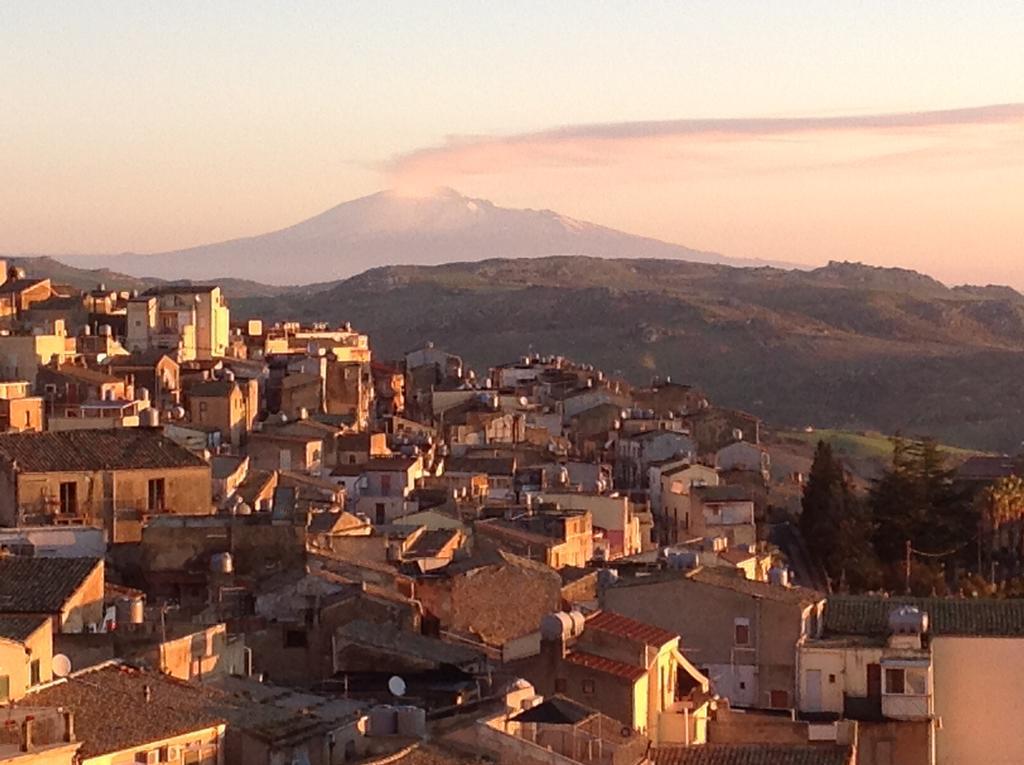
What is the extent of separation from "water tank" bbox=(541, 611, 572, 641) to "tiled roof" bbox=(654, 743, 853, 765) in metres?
2.54

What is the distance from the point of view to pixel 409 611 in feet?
99.2

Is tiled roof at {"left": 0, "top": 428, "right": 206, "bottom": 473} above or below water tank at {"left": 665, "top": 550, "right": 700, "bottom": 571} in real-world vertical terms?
above

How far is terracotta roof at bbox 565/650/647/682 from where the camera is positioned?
2667 centimetres

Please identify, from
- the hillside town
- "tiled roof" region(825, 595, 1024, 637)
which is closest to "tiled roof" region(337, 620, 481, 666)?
the hillside town

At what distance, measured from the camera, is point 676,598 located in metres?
32.8

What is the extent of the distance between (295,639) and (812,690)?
272 inches

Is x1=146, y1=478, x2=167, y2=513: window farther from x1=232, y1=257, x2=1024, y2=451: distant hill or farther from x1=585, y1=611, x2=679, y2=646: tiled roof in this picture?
x1=232, y1=257, x2=1024, y2=451: distant hill

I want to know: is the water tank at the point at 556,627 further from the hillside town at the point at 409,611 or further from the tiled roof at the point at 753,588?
the tiled roof at the point at 753,588

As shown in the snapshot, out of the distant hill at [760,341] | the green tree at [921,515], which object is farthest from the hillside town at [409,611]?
the distant hill at [760,341]

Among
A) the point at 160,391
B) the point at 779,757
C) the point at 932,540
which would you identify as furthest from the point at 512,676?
the point at 932,540

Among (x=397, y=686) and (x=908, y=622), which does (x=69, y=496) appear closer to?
(x=397, y=686)

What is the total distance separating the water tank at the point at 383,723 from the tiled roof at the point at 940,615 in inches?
418

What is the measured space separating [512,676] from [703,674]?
17.3 feet

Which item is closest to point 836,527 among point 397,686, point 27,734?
point 397,686
